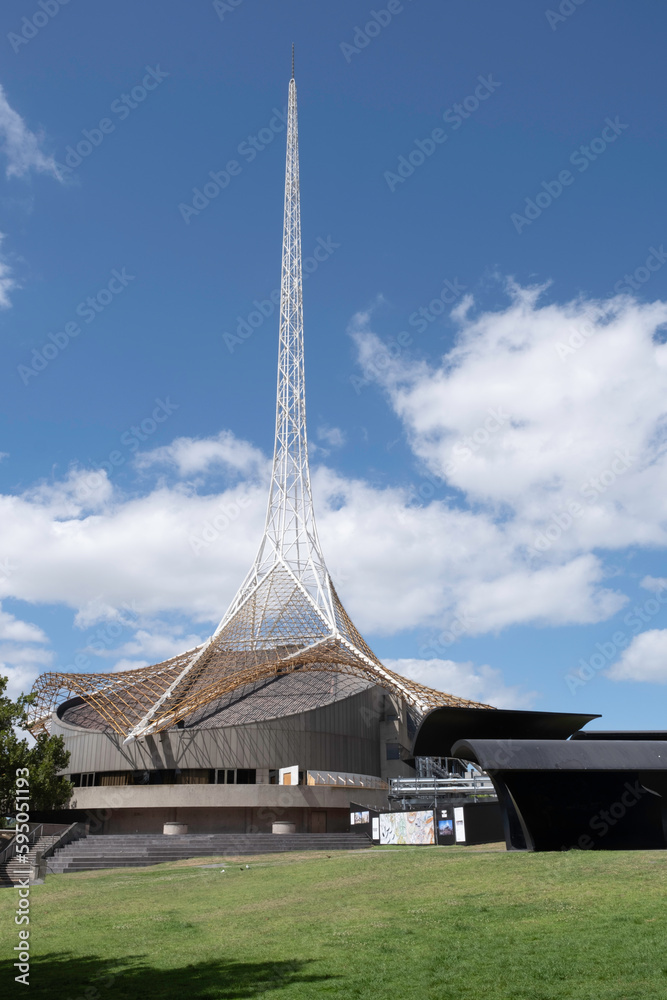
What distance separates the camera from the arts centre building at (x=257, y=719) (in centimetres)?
4681

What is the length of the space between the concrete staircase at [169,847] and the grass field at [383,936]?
1191cm

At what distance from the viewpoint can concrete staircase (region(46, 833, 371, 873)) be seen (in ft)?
103

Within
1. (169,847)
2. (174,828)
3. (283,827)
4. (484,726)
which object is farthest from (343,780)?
(484,726)

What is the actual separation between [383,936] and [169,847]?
25.2 metres

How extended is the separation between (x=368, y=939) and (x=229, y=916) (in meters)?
4.67

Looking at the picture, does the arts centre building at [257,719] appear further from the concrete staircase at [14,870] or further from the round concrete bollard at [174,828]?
the concrete staircase at [14,870]

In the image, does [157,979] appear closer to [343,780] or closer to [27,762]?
[27,762]

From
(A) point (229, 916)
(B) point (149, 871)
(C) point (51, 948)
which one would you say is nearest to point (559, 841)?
(A) point (229, 916)

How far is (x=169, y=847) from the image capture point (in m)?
33.8

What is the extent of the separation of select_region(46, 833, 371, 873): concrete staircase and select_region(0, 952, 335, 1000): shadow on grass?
2216 centimetres

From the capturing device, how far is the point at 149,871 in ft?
90.8

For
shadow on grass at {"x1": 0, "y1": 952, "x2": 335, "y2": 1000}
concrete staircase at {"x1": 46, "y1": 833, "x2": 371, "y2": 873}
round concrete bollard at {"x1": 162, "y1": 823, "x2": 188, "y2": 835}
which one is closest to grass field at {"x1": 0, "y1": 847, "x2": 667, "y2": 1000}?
shadow on grass at {"x1": 0, "y1": 952, "x2": 335, "y2": 1000}

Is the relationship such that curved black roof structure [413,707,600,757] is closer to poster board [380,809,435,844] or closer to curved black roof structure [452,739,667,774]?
curved black roof structure [452,739,667,774]

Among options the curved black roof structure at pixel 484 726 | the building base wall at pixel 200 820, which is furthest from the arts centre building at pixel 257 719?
the curved black roof structure at pixel 484 726
